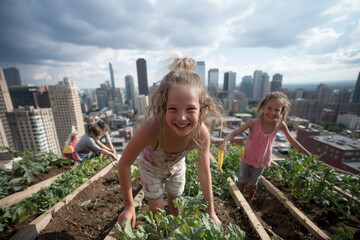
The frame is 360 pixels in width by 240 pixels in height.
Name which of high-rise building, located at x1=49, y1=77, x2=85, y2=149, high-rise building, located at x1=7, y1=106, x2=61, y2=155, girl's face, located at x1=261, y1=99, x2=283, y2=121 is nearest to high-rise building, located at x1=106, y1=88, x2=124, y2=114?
high-rise building, located at x1=49, y1=77, x2=85, y2=149

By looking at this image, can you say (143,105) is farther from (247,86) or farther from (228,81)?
(247,86)

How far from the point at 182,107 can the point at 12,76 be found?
76.3 metres

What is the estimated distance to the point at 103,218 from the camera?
5.66 feet

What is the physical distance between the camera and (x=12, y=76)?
168ft

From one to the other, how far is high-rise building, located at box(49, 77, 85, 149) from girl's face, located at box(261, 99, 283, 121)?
108 feet

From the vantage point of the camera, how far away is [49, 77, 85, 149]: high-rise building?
2859cm

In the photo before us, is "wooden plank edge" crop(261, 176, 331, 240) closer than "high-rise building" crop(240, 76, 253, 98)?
Yes

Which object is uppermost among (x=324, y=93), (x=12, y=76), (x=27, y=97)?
(x=12, y=76)

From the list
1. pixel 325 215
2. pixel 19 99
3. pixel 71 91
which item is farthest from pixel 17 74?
pixel 325 215

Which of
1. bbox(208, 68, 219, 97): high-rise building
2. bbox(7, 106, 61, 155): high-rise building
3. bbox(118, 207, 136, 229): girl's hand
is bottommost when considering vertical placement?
bbox(7, 106, 61, 155): high-rise building

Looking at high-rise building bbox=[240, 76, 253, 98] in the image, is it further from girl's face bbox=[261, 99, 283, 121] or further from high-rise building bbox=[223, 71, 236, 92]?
girl's face bbox=[261, 99, 283, 121]

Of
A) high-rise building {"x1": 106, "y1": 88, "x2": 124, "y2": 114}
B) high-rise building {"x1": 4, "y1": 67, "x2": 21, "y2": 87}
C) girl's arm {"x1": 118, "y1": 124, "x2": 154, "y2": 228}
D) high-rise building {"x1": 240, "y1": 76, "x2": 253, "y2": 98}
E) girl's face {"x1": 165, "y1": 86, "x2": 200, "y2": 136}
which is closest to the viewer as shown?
girl's face {"x1": 165, "y1": 86, "x2": 200, "y2": 136}

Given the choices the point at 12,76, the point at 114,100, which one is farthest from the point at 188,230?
the point at 12,76

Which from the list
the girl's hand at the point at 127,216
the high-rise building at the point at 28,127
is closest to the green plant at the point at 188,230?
the girl's hand at the point at 127,216
